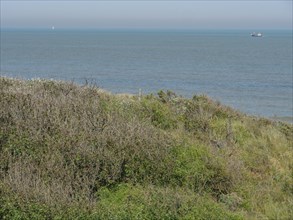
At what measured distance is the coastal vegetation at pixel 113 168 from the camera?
730 cm

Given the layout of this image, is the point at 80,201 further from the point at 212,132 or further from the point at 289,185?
the point at 212,132

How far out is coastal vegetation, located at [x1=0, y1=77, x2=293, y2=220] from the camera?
7297 millimetres

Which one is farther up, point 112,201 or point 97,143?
point 97,143

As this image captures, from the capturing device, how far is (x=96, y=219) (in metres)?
6.93

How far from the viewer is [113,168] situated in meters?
8.53

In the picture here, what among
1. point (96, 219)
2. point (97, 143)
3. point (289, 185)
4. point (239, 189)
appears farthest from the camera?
point (289, 185)

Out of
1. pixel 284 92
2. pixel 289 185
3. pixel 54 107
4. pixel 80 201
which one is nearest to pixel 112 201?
pixel 80 201

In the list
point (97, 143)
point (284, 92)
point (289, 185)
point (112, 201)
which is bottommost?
point (284, 92)

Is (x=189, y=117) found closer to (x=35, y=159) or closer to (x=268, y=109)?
(x=35, y=159)

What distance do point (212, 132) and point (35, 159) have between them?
5953mm

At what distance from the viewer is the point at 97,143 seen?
29.3ft

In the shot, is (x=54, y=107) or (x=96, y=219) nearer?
(x=96, y=219)

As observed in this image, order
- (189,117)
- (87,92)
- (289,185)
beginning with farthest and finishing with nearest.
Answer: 1. (189,117)
2. (87,92)
3. (289,185)

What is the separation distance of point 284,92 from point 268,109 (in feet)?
30.9
